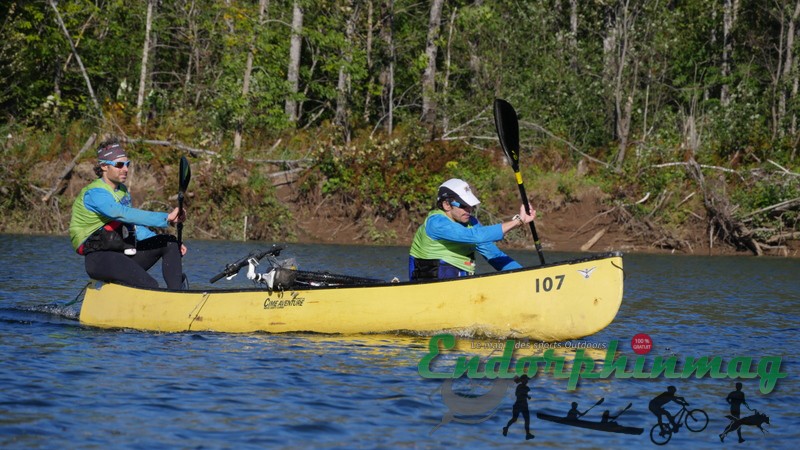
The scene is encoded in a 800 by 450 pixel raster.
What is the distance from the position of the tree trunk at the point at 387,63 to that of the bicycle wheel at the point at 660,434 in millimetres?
24307

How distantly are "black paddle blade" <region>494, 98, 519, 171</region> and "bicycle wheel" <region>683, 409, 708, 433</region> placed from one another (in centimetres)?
522

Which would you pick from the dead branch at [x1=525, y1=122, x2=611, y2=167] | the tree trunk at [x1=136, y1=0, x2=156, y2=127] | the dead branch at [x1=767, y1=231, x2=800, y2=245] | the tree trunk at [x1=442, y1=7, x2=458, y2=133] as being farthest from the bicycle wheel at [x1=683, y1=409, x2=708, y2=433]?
the tree trunk at [x1=136, y1=0, x2=156, y2=127]

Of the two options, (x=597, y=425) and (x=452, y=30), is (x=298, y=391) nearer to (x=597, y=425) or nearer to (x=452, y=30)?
(x=597, y=425)

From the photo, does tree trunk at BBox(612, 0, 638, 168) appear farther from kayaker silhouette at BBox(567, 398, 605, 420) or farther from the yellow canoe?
kayaker silhouette at BBox(567, 398, 605, 420)

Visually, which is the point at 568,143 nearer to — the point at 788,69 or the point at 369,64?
the point at 369,64

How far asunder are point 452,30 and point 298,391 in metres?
26.2

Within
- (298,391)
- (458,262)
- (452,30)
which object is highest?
(452,30)

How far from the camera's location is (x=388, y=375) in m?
9.21

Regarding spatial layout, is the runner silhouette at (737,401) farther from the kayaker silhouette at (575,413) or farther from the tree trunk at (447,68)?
the tree trunk at (447,68)

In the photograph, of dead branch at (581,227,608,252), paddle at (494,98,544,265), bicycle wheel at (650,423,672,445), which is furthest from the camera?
dead branch at (581,227,608,252)

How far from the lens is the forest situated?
28.2 meters

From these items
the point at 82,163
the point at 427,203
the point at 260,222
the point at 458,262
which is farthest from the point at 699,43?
the point at 458,262

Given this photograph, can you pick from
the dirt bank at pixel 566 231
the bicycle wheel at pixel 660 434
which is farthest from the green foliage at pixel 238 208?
the bicycle wheel at pixel 660 434

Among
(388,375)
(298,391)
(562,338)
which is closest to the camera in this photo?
(298,391)
